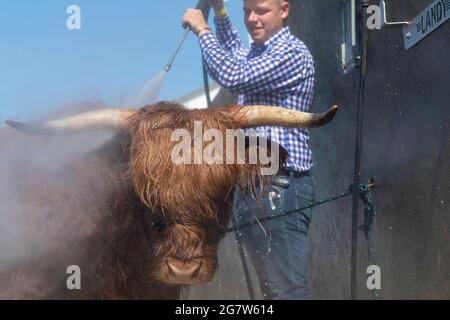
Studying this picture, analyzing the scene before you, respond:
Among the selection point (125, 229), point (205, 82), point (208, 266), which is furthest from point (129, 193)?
point (205, 82)

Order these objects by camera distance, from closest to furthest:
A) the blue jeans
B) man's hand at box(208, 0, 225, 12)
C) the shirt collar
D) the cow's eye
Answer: the cow's eye, the blue jeans, the shirt collar, man's hand at box(208, 0, 225, 12)

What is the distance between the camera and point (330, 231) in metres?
5.33

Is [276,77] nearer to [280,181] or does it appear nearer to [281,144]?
[281,144]

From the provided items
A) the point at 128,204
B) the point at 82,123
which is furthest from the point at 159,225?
the point at 82,123

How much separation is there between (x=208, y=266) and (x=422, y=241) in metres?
1.32

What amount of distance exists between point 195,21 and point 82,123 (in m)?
0.99

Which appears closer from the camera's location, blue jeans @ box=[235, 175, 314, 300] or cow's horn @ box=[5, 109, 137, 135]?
cow's horn @ box=[5, 109, 137, 135]

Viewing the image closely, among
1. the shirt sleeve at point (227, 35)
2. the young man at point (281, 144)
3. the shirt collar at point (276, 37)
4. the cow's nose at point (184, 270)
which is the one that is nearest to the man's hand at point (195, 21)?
the young man at point (281, 144)

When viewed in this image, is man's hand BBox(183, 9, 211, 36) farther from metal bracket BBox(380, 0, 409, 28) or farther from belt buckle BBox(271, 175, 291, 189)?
metal bracket BBox(380, 0, 409, 28)

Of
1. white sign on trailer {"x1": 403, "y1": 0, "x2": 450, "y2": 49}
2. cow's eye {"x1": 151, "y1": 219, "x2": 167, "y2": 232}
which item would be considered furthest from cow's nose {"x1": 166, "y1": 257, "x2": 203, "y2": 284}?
white sign on trailer {"x1": 403, "y1": 0, "x2": 450, "y2": 49}

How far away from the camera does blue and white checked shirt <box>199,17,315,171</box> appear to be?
364 centimetres

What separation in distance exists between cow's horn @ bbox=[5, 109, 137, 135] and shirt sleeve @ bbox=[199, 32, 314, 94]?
557 mm

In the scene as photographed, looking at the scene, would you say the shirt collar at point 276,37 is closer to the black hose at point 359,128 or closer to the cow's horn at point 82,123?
the black hose at point 359,128
